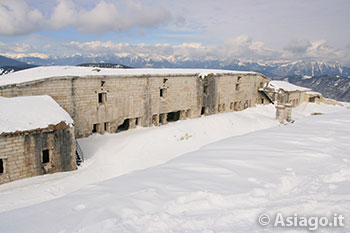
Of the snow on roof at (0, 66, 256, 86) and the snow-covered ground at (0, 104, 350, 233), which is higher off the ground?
the snow on roof at (0, 66, 256, 86)

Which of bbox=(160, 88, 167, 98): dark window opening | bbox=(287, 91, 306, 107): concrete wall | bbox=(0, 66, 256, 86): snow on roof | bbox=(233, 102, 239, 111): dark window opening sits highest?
bbox=(0, 66, 256, 86): snow on roof

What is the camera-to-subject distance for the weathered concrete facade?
16.0m

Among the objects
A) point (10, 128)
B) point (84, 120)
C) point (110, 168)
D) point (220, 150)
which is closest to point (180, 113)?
point (84, 120)

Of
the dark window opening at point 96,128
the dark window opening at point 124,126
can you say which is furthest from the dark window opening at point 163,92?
the dark window opening at point 96,128

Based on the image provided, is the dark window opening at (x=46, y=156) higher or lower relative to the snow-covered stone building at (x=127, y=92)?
lower

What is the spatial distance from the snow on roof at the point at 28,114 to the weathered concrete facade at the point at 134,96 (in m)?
1.42

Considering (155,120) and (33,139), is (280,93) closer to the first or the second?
(155,120)

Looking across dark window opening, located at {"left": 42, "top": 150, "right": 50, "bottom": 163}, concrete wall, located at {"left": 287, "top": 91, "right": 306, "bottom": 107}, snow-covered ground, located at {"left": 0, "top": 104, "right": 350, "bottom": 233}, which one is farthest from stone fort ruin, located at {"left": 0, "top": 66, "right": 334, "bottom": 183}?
snow-covered ground, located at {"left": 0, "top": 104, "right": 350, "bottom": 233}

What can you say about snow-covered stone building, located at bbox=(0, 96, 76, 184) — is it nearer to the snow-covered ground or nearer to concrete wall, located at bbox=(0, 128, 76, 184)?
concrete wall, located at bbox=(0, 128, 76, 184)

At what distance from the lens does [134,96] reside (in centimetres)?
1991

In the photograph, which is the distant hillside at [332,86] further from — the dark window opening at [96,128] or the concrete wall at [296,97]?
the dark window opening at [96,128]

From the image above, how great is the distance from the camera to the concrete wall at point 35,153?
433 inches

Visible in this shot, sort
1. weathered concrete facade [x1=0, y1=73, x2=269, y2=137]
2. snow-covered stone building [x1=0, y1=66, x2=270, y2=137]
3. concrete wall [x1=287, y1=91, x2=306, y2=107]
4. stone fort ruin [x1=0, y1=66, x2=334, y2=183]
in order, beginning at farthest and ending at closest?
1. concrete wall [x1=287, y1=91, x2=306, y2=107]
2. weathered concrete facade [x1=0, y1=73, x2=269, y2=137]
3. snow-covered stone building [x1=0, y1=66, x2=270, y2=137]
4. stone fort ruin [x1=0, y1=66, x2=334, y2=183]

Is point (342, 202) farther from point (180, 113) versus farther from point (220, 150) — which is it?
point (180, 113)
